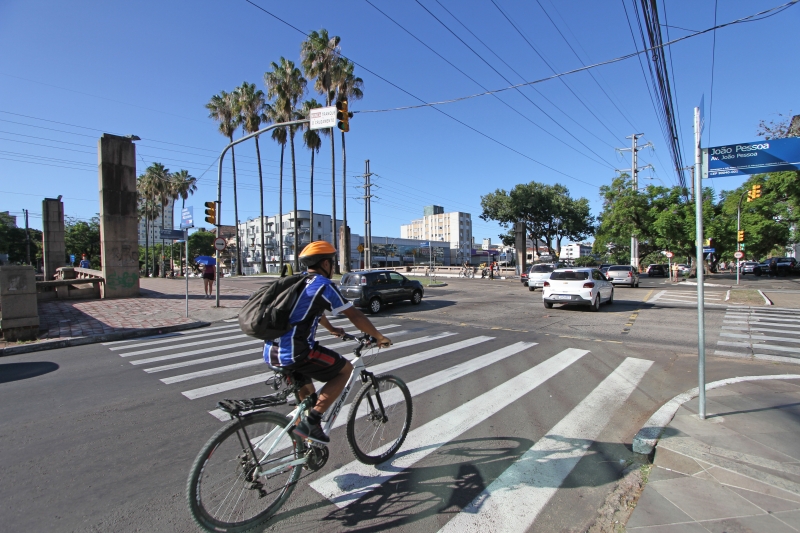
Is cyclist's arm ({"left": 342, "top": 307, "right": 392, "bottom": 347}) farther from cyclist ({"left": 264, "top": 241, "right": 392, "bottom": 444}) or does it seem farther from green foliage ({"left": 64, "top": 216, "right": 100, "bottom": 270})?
green foliage ({"left": 64, "top": 216, "right": 100, "bottom": 270})

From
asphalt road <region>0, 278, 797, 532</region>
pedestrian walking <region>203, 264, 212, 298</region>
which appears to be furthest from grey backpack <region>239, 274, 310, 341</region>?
pedestrian walking <region>203, 264, 212, 298</region>

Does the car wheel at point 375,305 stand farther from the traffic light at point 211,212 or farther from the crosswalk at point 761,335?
the crosswalk at point 761,335

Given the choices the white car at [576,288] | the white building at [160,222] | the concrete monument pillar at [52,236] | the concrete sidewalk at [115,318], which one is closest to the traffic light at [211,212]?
the concrete sidewalk at [115,318]

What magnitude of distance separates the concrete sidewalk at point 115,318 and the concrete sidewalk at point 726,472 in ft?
36.6

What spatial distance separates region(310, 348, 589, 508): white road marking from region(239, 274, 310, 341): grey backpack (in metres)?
1.37

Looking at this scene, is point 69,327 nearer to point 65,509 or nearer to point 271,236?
point 65,509

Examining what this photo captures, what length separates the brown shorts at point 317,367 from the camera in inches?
115

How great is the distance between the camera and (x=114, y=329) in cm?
1056

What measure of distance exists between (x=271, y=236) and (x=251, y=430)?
93.7 metres

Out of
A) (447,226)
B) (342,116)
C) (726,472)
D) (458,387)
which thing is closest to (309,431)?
(458,387)

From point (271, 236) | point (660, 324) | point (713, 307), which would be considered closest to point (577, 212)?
point (713, 307)

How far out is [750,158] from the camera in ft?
16.2

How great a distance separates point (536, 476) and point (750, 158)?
4.62 metres

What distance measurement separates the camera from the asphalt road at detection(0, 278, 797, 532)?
292 centimetres
